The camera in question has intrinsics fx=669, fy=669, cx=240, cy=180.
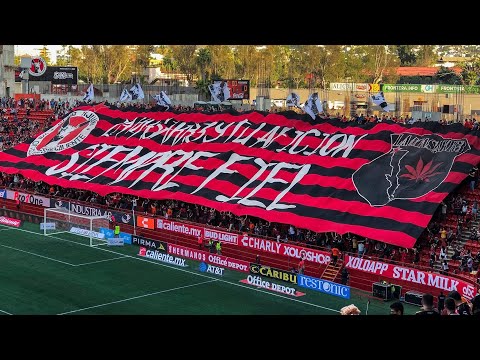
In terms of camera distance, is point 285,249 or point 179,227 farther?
point 179,227

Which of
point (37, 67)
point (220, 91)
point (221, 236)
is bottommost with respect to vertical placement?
point (221, 236)

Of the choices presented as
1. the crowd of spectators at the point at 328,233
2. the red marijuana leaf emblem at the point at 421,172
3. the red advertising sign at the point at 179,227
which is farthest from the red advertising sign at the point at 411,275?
the red advertising sign at the point at 179,227

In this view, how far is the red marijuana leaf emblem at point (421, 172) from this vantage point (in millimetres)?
35375

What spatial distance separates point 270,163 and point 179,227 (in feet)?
24.7

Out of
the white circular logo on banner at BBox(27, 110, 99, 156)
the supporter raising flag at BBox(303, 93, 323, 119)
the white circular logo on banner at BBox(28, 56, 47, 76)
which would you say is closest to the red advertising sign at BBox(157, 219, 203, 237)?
the supporter raising flag at BBox(303, 93, 323, 119)

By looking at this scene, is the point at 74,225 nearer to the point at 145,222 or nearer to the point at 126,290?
the point at 145,222

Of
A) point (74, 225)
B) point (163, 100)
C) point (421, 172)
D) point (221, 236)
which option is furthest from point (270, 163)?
point (163, 100)

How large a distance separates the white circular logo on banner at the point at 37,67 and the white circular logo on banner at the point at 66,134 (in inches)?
1005

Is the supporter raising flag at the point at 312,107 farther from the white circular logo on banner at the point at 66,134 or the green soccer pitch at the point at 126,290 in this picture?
the white circular logo on banner at the point at 66,134

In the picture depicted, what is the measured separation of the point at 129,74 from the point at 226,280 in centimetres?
9859

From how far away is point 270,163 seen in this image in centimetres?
4291

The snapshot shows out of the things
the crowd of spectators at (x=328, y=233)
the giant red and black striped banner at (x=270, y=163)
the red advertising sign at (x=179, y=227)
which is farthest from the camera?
the red advertising sign at (x=179, y=227)

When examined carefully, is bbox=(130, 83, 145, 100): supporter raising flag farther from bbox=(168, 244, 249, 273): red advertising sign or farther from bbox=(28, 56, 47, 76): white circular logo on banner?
bbox=(28, 56, 47, 76): white circular logo on banner

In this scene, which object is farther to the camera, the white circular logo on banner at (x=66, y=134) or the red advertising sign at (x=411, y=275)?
the white circular logo on banner at (x=66, y=134)
